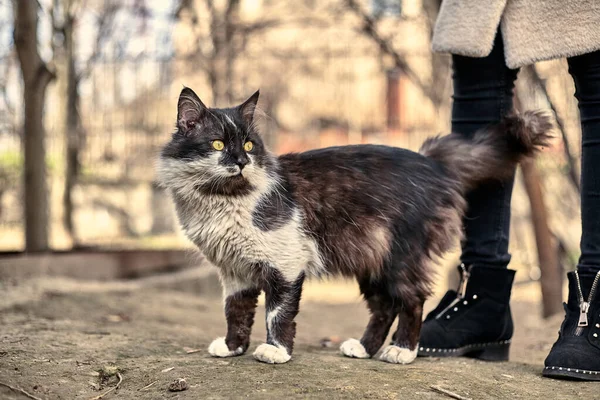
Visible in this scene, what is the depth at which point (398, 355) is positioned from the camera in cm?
291

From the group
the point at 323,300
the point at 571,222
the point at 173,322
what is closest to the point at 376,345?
the point at 173,322

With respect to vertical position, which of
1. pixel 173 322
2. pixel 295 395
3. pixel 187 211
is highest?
pixel 187 211

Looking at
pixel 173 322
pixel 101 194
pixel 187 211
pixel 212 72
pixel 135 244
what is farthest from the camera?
pixel 101 194

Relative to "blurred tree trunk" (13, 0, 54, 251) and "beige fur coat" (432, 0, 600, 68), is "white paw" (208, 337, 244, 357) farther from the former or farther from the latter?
"blurred tree trunk" (13, 0, 54, 251)

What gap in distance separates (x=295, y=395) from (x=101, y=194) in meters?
8.46

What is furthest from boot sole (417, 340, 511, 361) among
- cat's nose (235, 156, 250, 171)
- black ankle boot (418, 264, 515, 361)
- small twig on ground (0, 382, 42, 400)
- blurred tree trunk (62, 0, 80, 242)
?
blurred tree trunk (62, 0, 80, 242)

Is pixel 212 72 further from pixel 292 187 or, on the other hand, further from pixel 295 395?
pixel 295 395

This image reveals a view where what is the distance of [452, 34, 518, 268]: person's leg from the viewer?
123 inches

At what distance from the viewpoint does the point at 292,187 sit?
2906 millimetres

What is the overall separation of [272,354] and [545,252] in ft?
12.2

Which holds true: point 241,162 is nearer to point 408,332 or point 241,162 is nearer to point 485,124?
point 408,332

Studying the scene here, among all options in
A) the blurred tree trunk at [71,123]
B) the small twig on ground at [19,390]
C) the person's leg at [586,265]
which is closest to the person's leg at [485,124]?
the person's leg at [586,265]

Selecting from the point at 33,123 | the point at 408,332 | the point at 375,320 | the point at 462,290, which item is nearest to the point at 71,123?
the point at 33,123

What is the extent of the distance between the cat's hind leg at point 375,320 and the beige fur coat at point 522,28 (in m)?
1.06
